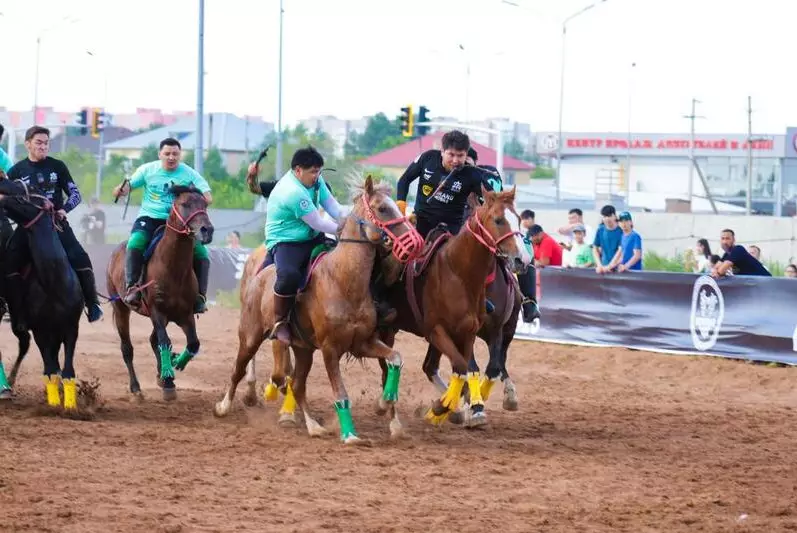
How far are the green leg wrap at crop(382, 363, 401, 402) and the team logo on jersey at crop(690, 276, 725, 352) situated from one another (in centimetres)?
821

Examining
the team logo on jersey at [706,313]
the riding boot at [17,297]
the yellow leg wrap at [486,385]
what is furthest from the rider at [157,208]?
the team logo on jersey at [706,313]

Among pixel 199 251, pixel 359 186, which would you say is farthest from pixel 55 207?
pixel 359 186

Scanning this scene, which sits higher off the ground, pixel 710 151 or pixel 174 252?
pixel 710 151

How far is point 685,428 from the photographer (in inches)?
504

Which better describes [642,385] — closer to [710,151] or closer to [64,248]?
[64,248]

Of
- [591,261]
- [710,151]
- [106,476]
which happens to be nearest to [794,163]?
[710,151]

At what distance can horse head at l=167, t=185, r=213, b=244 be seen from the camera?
42.9ft

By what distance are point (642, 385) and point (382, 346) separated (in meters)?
6.90

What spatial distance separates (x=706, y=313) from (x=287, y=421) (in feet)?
26.8

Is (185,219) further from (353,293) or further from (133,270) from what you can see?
(353,293)

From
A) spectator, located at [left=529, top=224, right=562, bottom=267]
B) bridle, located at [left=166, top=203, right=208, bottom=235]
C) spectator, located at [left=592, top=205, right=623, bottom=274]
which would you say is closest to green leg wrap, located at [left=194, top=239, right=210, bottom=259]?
bridle, located at [left=166, top=203, right=208, bottom=235]

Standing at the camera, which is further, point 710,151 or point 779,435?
point 710,151

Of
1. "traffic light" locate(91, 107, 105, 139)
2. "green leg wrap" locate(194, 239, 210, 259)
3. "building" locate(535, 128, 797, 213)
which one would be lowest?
"green leg wrap" locate(194, 239, 210, 259)

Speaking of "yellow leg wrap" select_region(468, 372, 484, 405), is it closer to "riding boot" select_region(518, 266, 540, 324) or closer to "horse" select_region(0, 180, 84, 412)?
"riding boot" select_region(518, 266, 540, 324)
